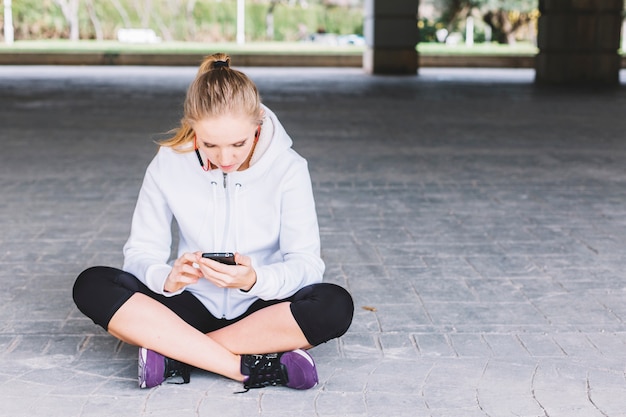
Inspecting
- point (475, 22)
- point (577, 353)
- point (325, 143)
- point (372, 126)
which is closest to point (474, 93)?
point (372, 126)

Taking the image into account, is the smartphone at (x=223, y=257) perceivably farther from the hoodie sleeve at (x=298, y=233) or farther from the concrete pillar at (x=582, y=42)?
the concrete pillar at (x=582, y=42)

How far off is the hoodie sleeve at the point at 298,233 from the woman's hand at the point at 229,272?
24 centimetres

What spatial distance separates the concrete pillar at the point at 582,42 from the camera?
744 inches

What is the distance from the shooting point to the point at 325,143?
9539 mm

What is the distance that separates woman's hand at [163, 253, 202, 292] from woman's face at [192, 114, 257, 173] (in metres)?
0.35

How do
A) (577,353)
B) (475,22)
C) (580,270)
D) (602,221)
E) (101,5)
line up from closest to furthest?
(577,353)
(580,270)
(602,221)
(101,5)
(475,22)

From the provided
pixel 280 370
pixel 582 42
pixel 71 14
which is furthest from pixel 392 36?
pixel 280 370

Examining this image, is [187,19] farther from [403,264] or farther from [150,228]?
[150,228]

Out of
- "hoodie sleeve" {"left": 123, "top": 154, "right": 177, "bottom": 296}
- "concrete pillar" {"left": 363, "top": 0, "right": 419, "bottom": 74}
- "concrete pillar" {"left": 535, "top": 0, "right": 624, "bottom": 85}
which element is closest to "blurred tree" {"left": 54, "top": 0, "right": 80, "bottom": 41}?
"concrete pillar" {"left": 363, "top": 0, "right": 419, "bottom": 74}

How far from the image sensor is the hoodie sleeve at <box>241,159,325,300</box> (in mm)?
3252

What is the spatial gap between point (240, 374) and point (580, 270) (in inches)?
91.9

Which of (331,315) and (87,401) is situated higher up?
(331,315)

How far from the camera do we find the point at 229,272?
294 centimetres

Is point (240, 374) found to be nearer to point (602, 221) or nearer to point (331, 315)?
point (331, 315)
